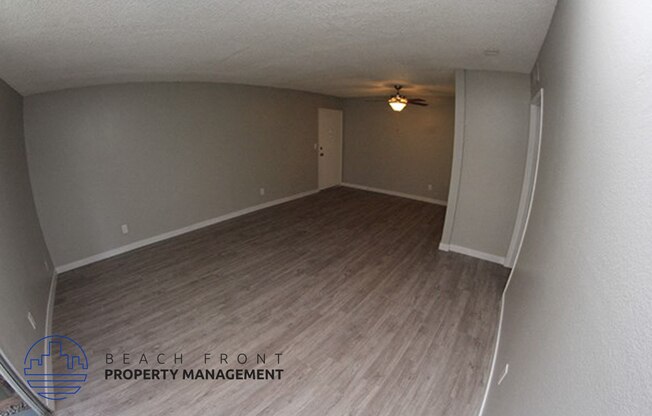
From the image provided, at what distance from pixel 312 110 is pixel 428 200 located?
3.32 metres

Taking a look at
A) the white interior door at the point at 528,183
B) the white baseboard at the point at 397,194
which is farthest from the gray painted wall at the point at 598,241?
the white baseboard at the point at 397,194

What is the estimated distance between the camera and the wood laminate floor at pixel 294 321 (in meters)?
1.87

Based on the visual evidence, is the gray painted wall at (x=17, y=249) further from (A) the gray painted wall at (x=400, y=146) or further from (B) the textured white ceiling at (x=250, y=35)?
(A) the gray painted wall at (x=400, y=146)

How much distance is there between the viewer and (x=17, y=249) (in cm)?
216

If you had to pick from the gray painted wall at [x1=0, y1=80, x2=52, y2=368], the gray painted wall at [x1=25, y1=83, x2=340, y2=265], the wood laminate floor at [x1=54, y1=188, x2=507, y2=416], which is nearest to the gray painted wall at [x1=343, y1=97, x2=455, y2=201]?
the gray painted wall at [x1=25, y1=83, x2=340, y2=265]

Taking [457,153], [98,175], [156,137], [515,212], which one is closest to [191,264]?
[98,175]

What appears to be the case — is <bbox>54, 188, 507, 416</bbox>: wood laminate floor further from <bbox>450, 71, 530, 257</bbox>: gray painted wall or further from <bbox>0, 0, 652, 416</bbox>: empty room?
<bbox>450, 71, 530, 257</bbox>: gray painted wall

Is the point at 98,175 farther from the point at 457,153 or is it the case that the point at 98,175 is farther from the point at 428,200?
the point at 428,200

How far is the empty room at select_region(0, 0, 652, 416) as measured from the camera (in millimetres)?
762

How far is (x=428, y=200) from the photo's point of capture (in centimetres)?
650

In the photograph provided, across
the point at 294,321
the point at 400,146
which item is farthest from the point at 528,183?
the point at 400,146

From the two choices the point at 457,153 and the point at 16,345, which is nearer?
the point at 16,345

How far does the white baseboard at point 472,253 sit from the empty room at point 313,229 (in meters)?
0.03

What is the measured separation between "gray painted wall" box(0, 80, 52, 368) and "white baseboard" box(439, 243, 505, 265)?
4259mm
